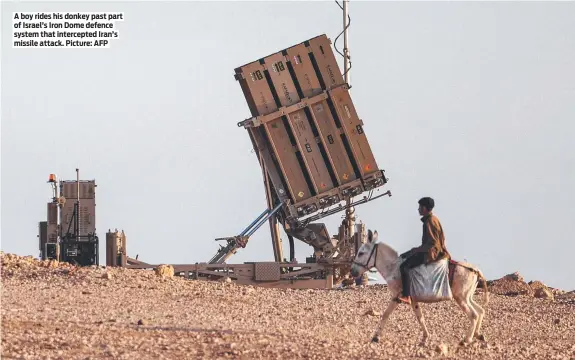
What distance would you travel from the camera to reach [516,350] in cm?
1953

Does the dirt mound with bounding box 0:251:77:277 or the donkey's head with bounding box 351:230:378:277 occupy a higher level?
the dirt mound with bounding box 0:251:77:277

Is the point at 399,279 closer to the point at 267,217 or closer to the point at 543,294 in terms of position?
the point at 543,294

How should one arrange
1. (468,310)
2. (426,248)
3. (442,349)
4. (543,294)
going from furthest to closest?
(543,294)
(468,310)
(426,248)
(442,349)

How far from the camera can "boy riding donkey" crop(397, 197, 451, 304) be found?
62.0 feet

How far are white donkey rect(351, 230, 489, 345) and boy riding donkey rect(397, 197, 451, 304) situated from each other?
0.14 meters

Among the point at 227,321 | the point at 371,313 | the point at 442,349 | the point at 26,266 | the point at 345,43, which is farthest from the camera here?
the point at 345,43

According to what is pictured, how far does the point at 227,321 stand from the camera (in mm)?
20359

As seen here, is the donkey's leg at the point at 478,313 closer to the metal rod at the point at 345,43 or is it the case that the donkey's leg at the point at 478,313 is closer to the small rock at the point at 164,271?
the small rock at the point at 164,271

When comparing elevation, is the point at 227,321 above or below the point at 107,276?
below

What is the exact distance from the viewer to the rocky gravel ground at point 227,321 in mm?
16703

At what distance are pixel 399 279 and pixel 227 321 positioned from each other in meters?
2.65

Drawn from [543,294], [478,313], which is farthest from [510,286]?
[478,313]

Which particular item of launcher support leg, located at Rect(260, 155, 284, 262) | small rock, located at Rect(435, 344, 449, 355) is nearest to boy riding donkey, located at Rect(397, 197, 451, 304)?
small rock, located at Rect(435, 344, 449, 355)

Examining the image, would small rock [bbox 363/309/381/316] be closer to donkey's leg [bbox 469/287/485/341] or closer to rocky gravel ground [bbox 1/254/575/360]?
rocky gravel ground [bbox 1/254/575/360]
